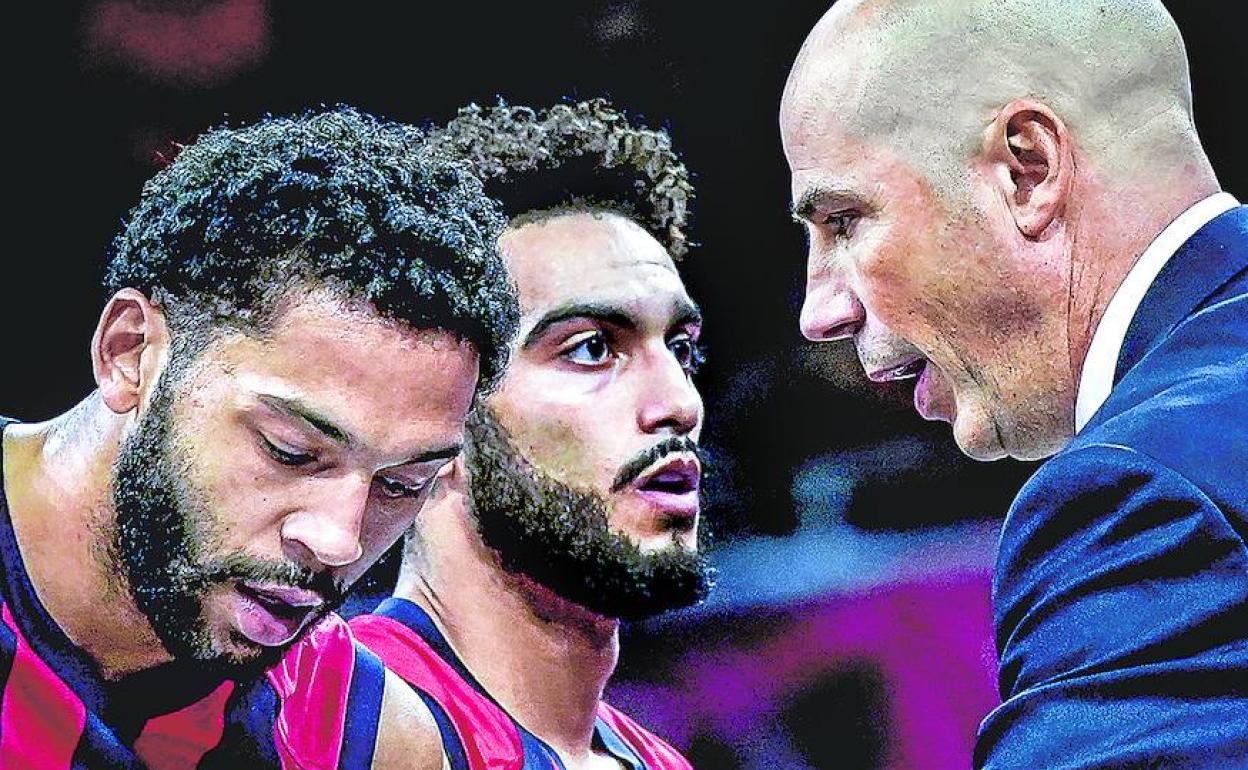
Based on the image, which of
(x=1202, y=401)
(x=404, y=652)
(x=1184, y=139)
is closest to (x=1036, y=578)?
(x=1202, y=401)

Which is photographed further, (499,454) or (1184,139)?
(499,454)

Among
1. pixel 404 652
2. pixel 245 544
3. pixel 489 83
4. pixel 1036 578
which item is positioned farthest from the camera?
pixel 489 83

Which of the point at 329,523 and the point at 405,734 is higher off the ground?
the point at 329,523

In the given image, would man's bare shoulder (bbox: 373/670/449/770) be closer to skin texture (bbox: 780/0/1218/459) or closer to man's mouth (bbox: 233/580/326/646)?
man's mouth (bbox: 233/580/326/646)

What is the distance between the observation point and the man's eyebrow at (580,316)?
1697 millimetres

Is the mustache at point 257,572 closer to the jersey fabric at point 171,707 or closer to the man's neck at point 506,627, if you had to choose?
the jersey fabric at point 171,707

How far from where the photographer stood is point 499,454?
1.68m

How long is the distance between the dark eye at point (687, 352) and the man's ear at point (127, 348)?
2.09ft

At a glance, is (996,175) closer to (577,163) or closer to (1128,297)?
(1128,297)

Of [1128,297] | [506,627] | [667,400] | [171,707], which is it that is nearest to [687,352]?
[667,400]

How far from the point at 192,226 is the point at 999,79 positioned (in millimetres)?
808

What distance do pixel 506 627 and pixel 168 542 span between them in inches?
17.5

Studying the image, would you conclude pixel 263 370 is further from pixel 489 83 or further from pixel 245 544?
pixel 489 83

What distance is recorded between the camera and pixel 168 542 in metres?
1.36
